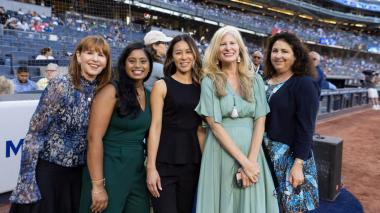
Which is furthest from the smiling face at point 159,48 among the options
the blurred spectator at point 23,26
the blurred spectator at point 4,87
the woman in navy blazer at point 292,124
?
the blurred spectator at point 23,26

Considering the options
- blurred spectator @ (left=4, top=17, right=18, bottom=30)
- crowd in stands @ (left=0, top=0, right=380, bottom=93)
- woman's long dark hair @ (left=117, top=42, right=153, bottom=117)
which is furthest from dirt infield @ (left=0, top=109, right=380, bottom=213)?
blurred spectator @ (left=4, top=17, right=18, bottom=30)

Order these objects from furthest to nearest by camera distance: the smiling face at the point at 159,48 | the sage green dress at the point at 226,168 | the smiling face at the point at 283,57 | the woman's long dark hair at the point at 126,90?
the smiling face at the point at 159,48
the smiling face at the point at 283,57
the sage green dress at the point at 226,168
the woman's long dark hair at the point at 126,90

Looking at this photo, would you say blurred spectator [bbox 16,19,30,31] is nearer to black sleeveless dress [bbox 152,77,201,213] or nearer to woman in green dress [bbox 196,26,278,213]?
black sleeveless dress [bbox 152,77,201,213]

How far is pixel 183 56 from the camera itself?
228 cm

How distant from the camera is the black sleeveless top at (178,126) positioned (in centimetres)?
221

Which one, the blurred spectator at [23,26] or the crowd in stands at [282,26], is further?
the crowd in stands at [282,26]

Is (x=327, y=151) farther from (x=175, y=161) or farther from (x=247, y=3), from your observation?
(x=247, y=3)

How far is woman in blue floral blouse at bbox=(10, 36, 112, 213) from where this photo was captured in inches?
76.6

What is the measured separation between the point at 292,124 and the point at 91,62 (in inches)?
54.2

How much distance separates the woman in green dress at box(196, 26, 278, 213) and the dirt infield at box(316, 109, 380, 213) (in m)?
2.39

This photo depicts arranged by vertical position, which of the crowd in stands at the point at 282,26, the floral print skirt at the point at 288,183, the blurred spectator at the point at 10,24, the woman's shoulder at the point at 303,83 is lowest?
the floral print skirt at the point at 288,183

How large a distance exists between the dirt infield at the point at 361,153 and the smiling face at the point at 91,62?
3.41m

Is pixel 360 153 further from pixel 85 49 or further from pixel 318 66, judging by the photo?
pixel 85 49

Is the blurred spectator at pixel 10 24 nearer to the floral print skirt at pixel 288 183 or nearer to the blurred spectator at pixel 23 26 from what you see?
the blurred spectator at pixel 23 26
